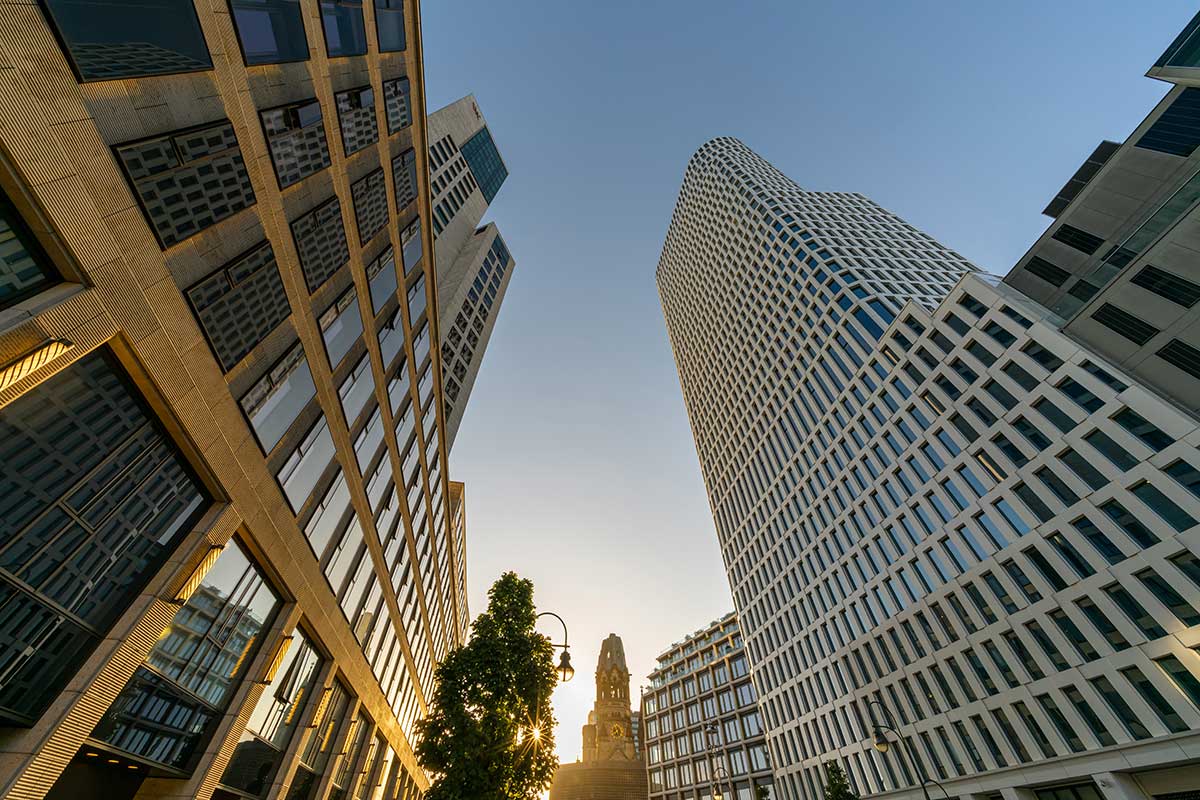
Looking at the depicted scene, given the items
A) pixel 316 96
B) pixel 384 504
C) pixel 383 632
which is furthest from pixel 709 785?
pixel 316 96

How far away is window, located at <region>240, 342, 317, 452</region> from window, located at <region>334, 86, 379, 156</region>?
723cm

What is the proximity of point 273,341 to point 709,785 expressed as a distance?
80.0m

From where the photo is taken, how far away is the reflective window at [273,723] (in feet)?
48.8

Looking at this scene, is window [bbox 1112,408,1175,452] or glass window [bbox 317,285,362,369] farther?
window [bbox 1112,408,1175,452]

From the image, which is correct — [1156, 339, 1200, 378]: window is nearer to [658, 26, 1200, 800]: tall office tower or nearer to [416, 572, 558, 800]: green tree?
[658, 26, 1200, 800]: tall office tower

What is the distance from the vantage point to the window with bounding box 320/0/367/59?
1398 cm

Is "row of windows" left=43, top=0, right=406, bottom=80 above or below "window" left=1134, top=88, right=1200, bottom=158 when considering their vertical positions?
below

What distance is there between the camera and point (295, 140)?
13391 mm

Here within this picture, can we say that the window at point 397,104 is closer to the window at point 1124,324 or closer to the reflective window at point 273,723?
the reflective window at point 273,723

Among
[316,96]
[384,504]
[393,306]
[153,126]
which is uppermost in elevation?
[393,306]

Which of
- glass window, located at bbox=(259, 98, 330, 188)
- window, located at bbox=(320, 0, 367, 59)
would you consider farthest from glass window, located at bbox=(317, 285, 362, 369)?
window, located at bbox=(320, 0, 367, 59)

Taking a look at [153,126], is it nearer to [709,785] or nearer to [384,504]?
[384,504]

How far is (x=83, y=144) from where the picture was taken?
8.20 m

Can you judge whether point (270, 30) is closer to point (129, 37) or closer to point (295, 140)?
point (295, 140)
